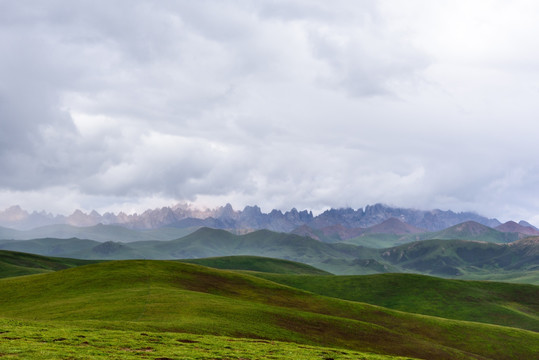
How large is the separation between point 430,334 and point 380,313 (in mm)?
15576

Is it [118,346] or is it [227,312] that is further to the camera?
A: [227,312]

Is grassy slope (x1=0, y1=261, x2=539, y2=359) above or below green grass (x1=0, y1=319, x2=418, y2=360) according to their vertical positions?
below

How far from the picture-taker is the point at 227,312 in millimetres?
81500

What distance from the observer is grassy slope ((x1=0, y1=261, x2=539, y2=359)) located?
235ft

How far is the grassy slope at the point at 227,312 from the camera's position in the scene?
71.7 metres

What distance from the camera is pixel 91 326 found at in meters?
55.5

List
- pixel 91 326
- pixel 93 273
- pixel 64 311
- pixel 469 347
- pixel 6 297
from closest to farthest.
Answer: pixel 91 326
pixel 64 311
pixel 6 297
pixel 469 347
pixel 93 273

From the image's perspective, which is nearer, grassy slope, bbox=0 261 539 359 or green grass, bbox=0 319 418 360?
green grass, bbox=0 319 418 360

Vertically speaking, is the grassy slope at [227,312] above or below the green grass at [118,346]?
below

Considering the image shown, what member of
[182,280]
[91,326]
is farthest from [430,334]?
[91,326]

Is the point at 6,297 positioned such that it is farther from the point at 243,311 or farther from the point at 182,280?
the point at 243,311

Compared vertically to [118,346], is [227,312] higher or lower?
lower

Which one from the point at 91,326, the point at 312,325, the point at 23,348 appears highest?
the point at 23,348

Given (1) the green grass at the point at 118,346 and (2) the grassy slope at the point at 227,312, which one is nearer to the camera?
(1) the green grass at the point at 118,346
